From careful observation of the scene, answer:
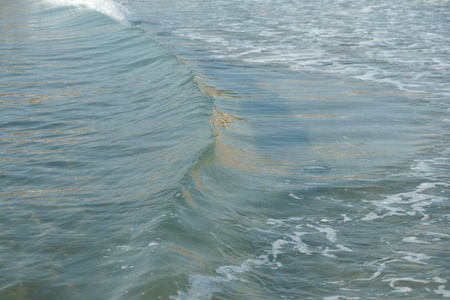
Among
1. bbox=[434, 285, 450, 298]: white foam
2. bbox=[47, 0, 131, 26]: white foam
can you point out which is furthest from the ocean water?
bbox=[47, 0, 131, 26]: white foam

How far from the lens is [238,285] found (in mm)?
4922

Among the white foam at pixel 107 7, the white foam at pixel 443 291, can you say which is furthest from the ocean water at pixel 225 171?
the white foam at pixel 107 7

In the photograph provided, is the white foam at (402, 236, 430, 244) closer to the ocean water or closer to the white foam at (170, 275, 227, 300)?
the ocean water

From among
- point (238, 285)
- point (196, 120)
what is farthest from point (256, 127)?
point (238, 285)

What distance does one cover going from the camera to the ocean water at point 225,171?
16.9ft

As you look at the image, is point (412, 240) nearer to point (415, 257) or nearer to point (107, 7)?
point (415, 257)

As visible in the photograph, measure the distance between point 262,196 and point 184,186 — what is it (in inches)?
35.8

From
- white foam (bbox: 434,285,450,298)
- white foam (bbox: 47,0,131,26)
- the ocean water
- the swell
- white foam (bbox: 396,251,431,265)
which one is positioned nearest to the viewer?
white foam (bbox: 434,285,450,298)

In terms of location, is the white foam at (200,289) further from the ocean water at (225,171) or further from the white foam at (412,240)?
the white foam at (412,240)

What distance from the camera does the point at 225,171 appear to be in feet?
24.5

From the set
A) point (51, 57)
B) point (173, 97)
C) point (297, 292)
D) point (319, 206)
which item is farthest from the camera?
point (51, 57)

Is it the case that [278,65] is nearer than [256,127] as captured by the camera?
No

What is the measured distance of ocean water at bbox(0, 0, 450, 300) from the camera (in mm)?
5152

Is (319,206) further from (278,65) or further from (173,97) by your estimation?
(278,65)
